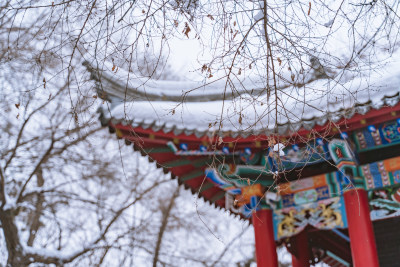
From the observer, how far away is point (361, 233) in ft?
13.6

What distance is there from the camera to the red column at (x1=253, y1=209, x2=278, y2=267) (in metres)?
4.57

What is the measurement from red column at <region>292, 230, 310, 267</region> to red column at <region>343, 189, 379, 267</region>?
117cm

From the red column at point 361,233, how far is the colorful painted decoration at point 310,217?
11 centimetres

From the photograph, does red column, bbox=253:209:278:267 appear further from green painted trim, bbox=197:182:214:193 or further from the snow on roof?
the snow on roof

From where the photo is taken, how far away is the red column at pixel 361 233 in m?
4.07

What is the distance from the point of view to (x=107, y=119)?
165 inches

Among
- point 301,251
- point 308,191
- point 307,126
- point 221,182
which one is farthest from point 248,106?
point 301,251

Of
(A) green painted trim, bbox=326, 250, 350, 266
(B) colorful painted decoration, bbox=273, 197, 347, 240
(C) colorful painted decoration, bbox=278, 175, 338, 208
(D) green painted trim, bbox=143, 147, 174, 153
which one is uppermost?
(D) green painted trim, bbox=143, 147, 174, 153

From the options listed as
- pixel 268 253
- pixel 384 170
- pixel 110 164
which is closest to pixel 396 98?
pixel 384 170

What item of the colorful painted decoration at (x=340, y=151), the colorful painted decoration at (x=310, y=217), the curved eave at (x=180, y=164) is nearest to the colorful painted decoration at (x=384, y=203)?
the colorful painted decoration at (x=310, y=217)

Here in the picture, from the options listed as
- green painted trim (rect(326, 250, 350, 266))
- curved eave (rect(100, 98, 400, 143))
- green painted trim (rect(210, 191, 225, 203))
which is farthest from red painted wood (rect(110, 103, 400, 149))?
green painted trim (rect(326, 250, 350, 266))

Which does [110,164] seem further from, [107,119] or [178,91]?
[107,119]

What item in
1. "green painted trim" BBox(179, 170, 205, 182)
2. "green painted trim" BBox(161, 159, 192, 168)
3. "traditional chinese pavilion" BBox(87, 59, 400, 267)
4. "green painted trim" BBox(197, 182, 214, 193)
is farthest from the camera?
"green painted trim" BBox(197, 182, 214, 193)

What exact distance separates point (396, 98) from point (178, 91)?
2.29m
